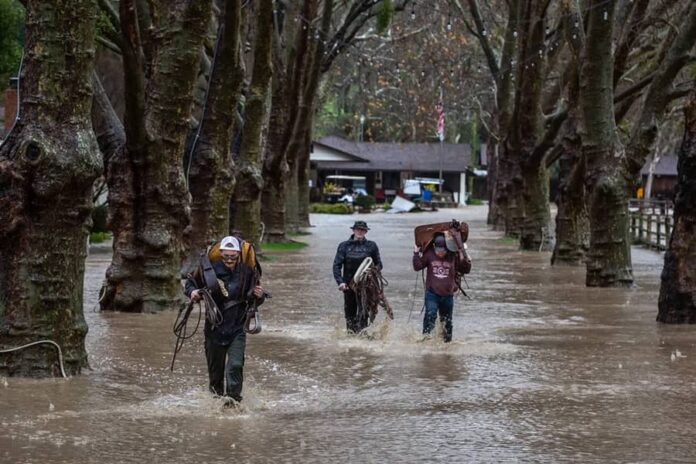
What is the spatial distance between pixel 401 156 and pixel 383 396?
81632 mm

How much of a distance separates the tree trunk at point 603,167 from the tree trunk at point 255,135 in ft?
23.1

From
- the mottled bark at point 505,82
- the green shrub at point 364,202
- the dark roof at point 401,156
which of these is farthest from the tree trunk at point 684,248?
the dark roof at point 401,156

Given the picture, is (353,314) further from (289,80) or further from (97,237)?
(97,237)

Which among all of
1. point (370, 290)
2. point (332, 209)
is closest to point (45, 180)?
point (370, 290)

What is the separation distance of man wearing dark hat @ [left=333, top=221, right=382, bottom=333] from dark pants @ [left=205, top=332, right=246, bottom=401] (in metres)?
4.69

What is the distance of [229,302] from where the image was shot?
10.4 metres

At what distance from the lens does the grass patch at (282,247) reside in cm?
3384

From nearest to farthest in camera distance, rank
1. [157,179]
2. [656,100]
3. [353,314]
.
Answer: [353,314] < [157,179] < [656,100]

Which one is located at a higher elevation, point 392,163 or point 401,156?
point 401,156

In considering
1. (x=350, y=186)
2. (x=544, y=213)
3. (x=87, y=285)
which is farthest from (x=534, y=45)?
(x=350, y=186)

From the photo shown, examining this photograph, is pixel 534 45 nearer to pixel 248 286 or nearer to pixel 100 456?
pixel 248 286

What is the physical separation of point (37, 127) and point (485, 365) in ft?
17.7

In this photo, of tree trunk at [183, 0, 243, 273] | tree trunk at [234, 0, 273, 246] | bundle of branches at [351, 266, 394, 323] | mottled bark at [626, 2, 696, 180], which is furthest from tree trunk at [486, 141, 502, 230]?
bundle of branches at [351, 266, 394, 323]

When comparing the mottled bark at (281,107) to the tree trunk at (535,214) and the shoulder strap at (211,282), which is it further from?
the shoulder strap at (211,282)
